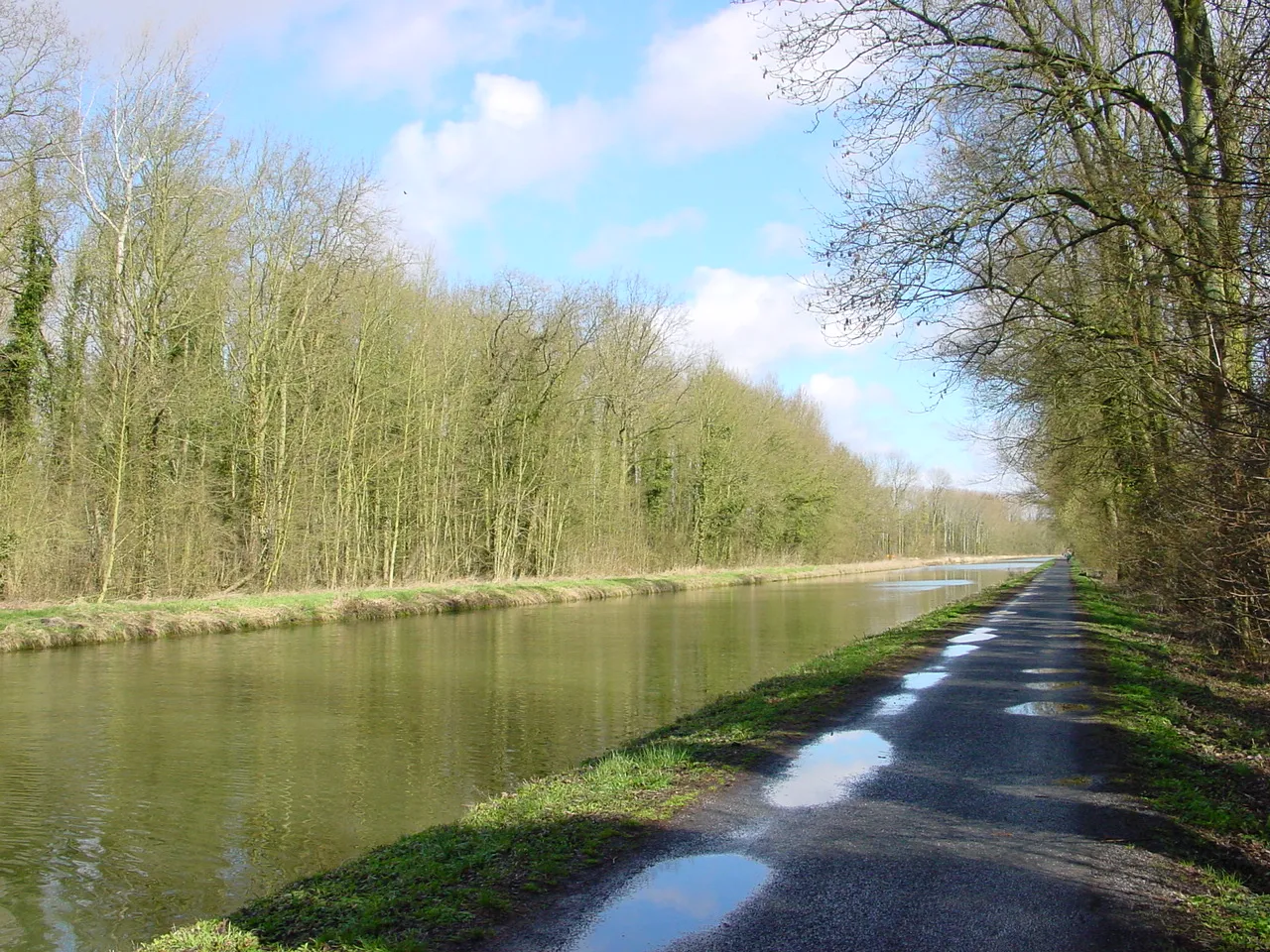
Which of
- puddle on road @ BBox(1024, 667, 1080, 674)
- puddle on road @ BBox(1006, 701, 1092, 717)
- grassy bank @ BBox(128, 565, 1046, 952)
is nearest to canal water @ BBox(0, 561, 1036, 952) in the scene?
grassy bank @ BBox(128, 565, 1046, 952)

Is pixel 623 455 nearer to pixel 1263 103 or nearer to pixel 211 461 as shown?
pixel 211 461

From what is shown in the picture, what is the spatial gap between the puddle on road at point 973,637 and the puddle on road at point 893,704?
7.04 metres

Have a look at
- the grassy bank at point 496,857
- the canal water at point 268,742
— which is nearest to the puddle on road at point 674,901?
the grassy bank at point 496,857

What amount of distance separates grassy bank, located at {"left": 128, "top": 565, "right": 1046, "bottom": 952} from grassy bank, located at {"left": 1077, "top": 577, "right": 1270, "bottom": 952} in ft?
9.74

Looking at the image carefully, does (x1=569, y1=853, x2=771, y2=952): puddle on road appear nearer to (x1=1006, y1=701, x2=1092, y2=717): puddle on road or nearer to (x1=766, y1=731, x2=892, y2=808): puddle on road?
(x1=766, y1=731, x2=892, y2=808): puddle on road

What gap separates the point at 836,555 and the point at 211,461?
52.4 m

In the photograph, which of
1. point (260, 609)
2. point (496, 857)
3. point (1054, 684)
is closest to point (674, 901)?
point (496, 857)

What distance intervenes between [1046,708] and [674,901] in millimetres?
6953

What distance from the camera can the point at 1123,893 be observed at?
15.9ft

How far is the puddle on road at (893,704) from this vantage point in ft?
34.2

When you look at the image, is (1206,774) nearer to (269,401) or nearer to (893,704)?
(893,704)

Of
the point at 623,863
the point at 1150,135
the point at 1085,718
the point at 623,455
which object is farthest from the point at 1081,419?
the point at 623,455

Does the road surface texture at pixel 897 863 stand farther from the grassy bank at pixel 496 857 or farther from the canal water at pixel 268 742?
the canal water at pixel 268 742

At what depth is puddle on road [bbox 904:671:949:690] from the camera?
1230 centimetres
